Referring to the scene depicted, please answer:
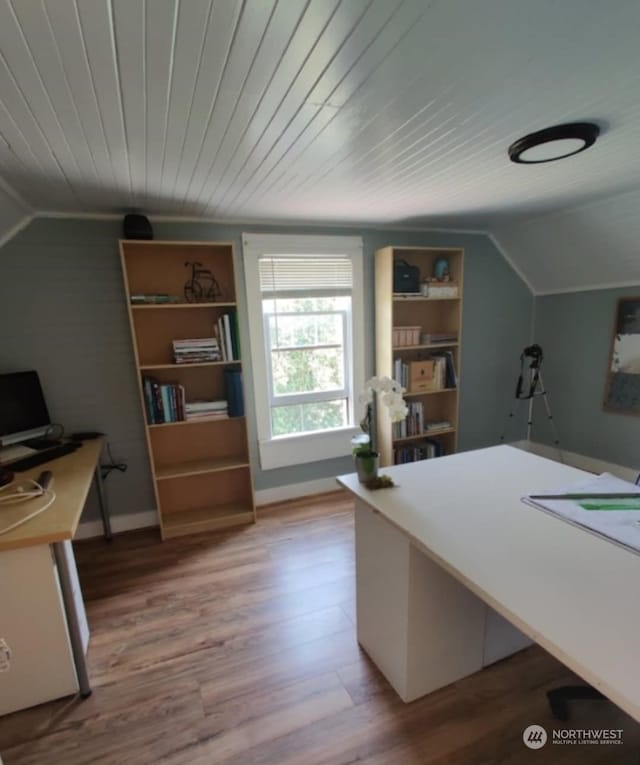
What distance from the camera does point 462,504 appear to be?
1.46 metres

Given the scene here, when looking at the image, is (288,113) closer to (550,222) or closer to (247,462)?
(247,462)

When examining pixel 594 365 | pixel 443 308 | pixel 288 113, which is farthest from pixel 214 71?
pixel 594 365

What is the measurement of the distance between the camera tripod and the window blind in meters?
2.01

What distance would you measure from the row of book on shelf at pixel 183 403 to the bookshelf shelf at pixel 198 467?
0.38 metres

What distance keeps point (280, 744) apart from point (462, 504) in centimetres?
111

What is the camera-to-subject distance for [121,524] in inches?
112

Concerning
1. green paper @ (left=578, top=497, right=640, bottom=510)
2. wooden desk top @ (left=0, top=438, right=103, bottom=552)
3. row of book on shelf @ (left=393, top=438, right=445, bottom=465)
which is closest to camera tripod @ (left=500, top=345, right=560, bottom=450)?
row of book on shelf @ (left=393, top=438, right=445, bottom=465)

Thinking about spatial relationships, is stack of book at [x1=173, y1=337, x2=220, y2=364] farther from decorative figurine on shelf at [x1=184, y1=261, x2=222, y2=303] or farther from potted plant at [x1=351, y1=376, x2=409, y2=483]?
potted plant at [x1=351, y1=376, x2=409, y2=483]

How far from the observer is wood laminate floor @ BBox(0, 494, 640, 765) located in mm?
1343

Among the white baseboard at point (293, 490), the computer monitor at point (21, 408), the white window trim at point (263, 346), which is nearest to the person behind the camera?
the computer monitor at point (21, 408)

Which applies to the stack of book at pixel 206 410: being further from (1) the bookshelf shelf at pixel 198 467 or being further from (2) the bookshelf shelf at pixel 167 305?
(2) the bookshelf shelf at pixel 167 305

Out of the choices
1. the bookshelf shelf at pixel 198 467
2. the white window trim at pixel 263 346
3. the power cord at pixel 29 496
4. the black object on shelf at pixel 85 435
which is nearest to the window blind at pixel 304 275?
the white window trim at pixel 263 346

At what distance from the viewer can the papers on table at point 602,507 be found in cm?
119

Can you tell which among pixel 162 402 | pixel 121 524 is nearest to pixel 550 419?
pixel 162 402
